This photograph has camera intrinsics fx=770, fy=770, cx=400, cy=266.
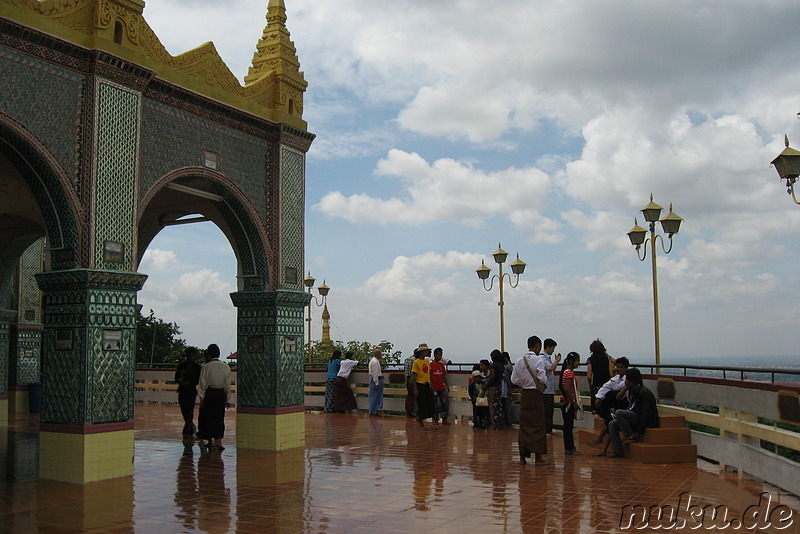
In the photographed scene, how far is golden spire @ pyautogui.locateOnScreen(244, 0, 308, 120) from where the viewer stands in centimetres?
1180

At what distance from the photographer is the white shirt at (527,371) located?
370 inches

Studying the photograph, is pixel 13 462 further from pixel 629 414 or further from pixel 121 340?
pixel 629 414

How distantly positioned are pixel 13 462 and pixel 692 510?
8.17 metres

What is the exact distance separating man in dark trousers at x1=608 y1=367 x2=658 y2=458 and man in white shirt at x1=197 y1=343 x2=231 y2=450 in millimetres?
5169

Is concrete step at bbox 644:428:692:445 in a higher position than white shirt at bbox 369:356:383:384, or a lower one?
lower

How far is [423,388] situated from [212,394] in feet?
15.0

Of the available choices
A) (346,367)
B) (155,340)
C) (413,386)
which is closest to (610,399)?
(413,386)

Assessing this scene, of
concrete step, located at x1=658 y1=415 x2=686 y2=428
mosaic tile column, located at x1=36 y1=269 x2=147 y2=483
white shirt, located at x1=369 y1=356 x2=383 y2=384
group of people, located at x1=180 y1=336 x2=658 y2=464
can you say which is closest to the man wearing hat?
group of people, located at x1=180 y1=336 x2=658 y2=464

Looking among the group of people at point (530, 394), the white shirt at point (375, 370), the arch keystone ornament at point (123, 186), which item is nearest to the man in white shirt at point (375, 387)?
the white shirt at point (375, 370)

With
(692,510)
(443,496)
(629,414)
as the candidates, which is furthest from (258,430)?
(692,510)

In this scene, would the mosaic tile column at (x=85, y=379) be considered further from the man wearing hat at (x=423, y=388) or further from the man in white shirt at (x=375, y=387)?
the man in white shirt at (x=375, y=387)

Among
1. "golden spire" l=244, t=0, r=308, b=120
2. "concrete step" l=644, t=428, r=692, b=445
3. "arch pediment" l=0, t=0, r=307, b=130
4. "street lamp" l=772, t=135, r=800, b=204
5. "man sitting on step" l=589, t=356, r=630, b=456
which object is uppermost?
"golden spire" l=244, t=0, r=308, b=120

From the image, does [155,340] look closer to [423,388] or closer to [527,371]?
[423,388]

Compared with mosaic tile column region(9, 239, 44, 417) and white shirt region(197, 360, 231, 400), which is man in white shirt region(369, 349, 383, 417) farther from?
mosaic tile column region(9, 239, 44, 417)
